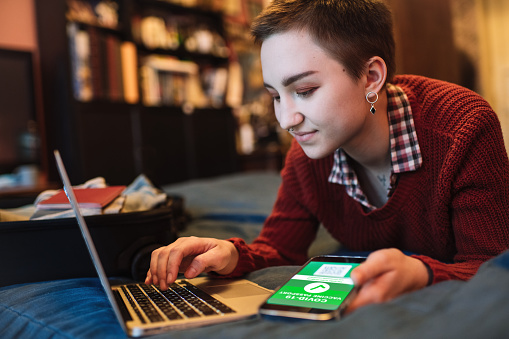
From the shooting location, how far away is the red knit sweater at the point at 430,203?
2.36ft

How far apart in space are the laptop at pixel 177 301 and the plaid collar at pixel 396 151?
1.12 feet

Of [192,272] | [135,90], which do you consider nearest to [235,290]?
[192,272]

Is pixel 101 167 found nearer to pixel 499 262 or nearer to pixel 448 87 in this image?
pixel 448 87

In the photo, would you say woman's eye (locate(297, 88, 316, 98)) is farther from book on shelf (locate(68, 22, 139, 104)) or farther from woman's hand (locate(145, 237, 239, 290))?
book on shelf (locate(68, 22, 139, 104))

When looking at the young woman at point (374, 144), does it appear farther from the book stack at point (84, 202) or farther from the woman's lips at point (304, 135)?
the book stack at point (84, 202)

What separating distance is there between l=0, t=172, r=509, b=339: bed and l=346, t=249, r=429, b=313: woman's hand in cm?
3

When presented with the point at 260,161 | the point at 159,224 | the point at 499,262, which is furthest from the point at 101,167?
the point at 499,262

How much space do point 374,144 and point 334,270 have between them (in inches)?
15.1

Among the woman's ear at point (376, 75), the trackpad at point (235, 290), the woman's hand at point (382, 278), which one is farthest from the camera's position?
the woman's ear at point (376, 75)

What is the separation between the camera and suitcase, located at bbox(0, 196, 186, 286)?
75 cm

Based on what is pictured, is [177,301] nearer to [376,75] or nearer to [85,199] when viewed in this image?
[85,199]

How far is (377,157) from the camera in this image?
36.1 inches

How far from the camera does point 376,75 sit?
0.83 m

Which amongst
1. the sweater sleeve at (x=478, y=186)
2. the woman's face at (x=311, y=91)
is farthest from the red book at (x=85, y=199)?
the sweater sleeve at (x=478, y=186)
